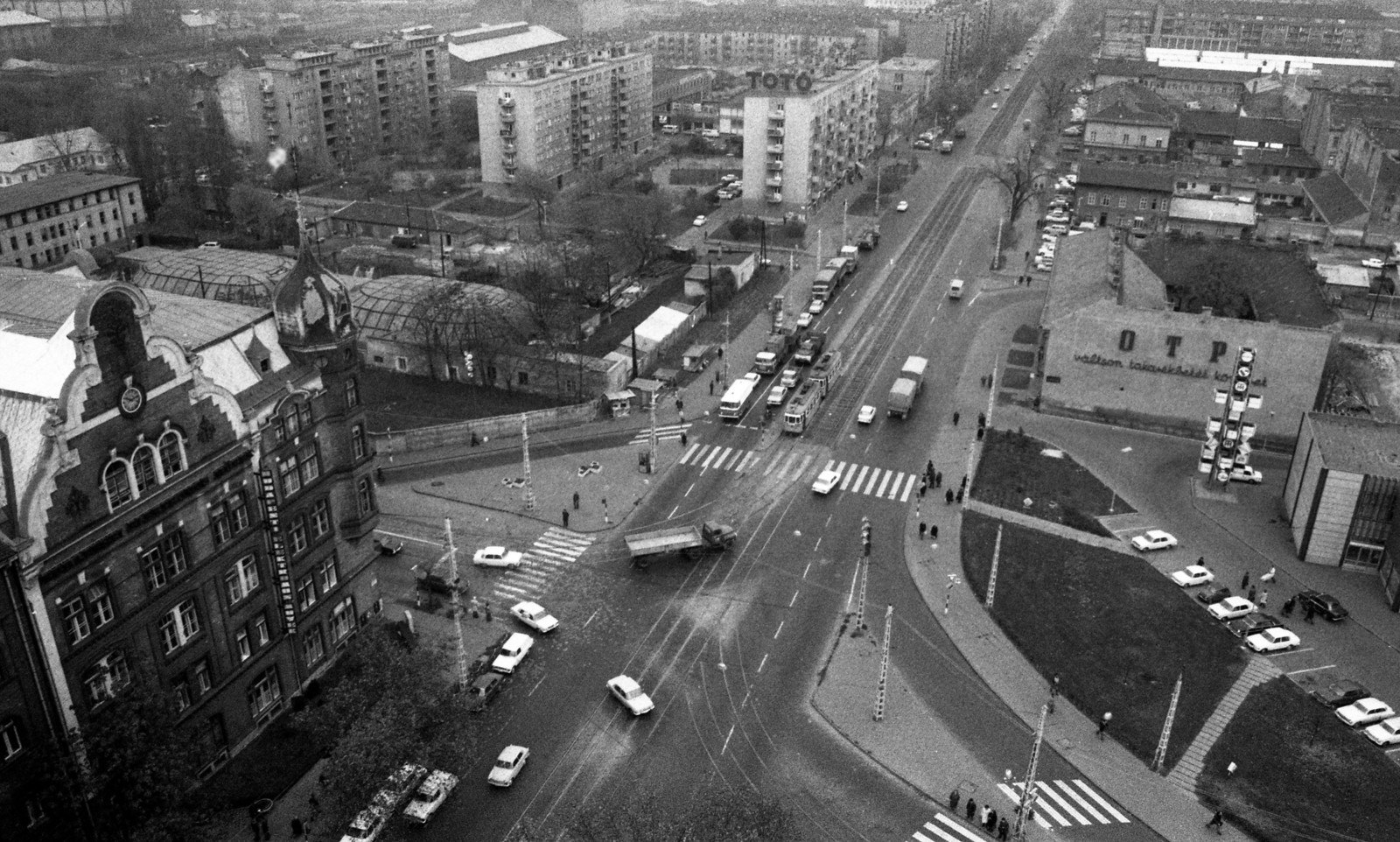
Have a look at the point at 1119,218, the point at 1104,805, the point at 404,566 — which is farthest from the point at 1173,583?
the point at 1119,218

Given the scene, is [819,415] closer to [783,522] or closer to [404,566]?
[783,522]

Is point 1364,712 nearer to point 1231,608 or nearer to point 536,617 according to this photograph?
point 1231,608

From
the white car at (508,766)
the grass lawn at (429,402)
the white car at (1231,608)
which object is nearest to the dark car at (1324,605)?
the white car at (1231,608)

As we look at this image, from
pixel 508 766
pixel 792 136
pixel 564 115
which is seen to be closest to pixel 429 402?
pixel 508 766

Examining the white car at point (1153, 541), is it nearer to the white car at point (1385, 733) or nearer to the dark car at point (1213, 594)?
the dark car at point (1213, 594)

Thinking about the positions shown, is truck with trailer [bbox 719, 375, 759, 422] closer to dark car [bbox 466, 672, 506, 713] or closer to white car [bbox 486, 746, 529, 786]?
dark car [bbox 466, 672, 506, 713]

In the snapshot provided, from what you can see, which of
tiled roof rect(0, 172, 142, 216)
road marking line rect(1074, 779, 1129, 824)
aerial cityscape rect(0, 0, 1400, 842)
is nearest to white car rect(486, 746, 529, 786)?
aerial cityscape rect(0, 0, 1400, 842)
